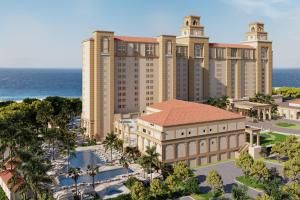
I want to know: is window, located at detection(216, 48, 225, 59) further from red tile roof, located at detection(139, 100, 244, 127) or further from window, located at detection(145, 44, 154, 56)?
red tile roof, located at detection(139, 100, 244, 127)

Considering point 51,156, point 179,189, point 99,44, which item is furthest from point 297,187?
point 99,44

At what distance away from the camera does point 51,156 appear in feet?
263

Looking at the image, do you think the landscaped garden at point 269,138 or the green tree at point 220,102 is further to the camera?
the green tree at point 220,102

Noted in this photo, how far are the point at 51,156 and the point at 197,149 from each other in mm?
36136

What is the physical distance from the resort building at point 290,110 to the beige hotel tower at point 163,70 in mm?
13990

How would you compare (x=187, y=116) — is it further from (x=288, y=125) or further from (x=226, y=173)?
(x=288, y=125)

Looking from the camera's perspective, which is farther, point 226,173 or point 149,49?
point 149,49

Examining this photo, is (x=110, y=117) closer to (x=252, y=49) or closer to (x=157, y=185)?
(x=157, y=185)

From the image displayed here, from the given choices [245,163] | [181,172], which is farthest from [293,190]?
[181,172]

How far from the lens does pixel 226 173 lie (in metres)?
67.8

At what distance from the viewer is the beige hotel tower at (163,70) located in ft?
315

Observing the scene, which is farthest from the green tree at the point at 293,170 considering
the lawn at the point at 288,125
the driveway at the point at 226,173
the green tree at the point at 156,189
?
the lawn at the point at 288,125

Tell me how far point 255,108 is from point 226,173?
5332 cm

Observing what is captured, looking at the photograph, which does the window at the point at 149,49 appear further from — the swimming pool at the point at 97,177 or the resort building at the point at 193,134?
the swimming pool at the point at 97,177
